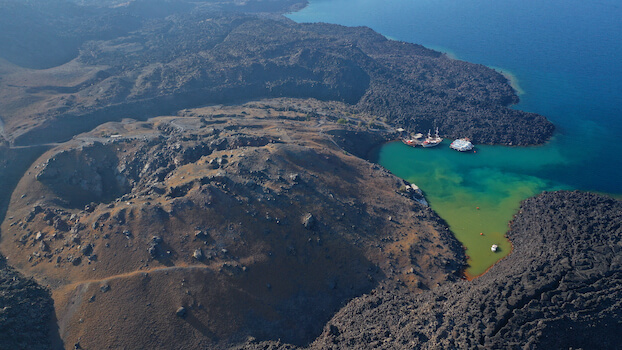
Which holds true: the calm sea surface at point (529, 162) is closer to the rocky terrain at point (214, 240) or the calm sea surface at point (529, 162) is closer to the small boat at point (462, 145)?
the small boat at point (462, 145)

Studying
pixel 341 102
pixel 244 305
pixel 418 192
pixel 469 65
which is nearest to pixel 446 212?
pixel 418 192

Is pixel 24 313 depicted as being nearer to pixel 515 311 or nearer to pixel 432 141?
pixel 515 311

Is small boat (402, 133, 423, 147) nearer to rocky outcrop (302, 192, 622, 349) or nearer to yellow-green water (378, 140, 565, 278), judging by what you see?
yellow-green water (378, 140, 565, 278)

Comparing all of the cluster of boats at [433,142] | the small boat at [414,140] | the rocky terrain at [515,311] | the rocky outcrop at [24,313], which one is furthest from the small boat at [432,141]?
the rocky outcrop at [24,313]

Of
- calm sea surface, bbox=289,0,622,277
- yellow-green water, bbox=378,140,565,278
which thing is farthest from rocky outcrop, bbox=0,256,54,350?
calm sea surface, bbox=289,0,622,277

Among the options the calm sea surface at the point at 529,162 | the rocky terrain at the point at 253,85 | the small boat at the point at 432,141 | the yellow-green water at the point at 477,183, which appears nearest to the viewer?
the yellow-green water at the point at 477,183

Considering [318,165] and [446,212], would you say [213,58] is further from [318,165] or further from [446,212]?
[446,212]

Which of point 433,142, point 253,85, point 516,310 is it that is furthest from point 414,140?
point 516,310
